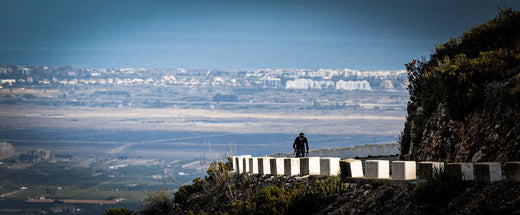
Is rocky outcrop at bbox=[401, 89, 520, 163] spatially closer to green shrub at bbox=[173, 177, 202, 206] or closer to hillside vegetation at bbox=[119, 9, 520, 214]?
hillside vegetation at bbox=[119, 9, 520, 214]

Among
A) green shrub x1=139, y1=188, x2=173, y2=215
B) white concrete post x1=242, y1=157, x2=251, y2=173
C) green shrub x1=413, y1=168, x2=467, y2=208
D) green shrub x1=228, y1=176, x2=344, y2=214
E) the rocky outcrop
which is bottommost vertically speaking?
green shrub x1=139, y1=188, x2=173, y2=215

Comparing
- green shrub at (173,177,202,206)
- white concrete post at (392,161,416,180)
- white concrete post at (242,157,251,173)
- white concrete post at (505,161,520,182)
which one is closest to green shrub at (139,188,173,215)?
green shrub at (173,177,202,206)

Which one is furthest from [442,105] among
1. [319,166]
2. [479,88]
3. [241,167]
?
[241,167]

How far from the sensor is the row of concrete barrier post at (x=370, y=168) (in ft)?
50.0

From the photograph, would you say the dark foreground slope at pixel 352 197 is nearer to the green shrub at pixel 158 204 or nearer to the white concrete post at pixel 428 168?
the white concrete post at pixel 428 168

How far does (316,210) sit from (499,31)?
11.4 m

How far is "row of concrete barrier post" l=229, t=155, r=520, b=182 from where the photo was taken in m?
15.2

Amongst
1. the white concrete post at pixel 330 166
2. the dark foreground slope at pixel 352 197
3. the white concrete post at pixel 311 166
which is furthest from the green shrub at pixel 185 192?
the white concrete post at pixel 330 166

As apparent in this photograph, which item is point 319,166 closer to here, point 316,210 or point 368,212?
point 316,210

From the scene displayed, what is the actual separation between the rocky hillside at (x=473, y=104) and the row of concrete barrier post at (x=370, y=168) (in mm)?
1440

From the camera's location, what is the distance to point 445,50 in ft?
92.8

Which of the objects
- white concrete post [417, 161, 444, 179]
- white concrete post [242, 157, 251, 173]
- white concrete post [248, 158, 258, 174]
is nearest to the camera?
white concrete post [417, 161, 444, 179]

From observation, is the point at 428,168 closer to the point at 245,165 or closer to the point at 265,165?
the point at 265,165

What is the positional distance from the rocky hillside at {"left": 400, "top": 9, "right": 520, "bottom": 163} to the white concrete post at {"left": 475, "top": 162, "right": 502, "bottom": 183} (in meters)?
2.43
